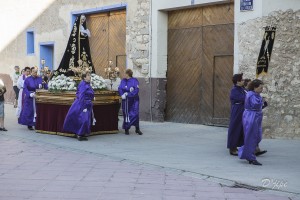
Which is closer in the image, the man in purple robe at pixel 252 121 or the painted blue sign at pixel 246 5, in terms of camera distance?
the man in purple robe at pixel 252 121

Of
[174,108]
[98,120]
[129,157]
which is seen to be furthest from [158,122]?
[129,157]

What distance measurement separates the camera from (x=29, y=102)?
1385 centimetres

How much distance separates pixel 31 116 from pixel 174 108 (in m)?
4.25

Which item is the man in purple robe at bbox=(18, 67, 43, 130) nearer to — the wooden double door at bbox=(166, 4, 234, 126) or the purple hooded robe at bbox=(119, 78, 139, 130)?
the purple hooded robe at bbox=(119, 78, 139, 130)

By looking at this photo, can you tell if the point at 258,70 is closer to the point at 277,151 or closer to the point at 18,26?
the point at 277,151

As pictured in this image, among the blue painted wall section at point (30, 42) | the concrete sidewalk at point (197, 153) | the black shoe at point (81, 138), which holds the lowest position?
the concrete sidewalk at point (197, 153)

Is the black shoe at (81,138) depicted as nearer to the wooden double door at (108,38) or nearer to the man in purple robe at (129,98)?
the man in purple robe at (129,98)

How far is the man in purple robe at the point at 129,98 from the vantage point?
41.9 feet

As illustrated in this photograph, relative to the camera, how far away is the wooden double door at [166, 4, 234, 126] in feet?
46.5

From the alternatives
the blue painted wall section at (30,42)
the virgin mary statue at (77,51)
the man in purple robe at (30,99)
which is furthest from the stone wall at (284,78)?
the blue painted wall section at (30,42)

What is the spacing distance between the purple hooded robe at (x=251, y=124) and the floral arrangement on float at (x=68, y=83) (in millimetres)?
4767

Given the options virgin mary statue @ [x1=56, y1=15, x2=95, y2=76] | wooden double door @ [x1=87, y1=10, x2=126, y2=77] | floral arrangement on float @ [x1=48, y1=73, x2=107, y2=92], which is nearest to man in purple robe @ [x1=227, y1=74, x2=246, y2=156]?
floral arrangement on float @ [x1=48, y1=73, x2=107, y2=92]

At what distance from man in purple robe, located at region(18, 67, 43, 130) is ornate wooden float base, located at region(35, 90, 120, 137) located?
0.64 m

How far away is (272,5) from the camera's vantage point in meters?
12.2
